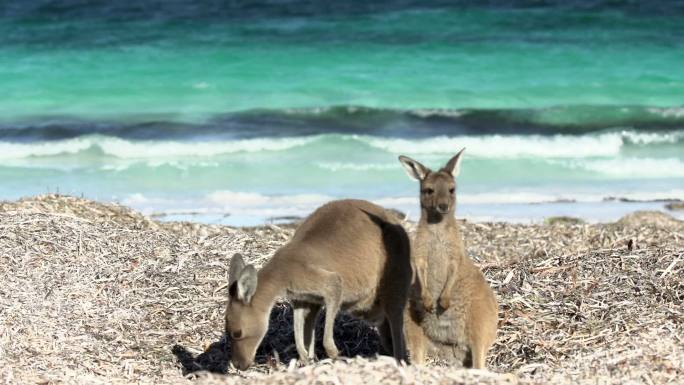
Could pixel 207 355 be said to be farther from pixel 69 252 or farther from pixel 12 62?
pixel 12 62

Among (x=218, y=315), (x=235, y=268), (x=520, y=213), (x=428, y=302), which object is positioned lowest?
(x=218, y=315)

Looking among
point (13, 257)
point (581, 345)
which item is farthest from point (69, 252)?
point (581, 345)

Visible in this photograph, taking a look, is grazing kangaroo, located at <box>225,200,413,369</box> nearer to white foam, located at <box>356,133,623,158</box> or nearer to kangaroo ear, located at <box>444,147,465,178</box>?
kangaroo ear, located at <box>444,147,465,178</box>

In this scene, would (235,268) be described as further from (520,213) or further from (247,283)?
(520,213)

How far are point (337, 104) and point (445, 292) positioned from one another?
1413cm

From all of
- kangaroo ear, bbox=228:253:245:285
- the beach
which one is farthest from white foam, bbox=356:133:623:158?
kangaroo ear, bbox=228:253:245:285

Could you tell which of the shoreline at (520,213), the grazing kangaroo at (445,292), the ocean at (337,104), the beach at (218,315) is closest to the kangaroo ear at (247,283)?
the beach at (218,315)

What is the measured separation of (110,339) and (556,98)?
15.0 meters

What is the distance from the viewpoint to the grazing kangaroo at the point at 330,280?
6.32 meters

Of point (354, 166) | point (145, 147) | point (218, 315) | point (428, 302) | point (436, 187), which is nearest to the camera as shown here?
point (436, 187)

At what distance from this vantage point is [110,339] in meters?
7.28

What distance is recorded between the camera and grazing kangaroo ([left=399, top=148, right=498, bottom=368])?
21.7 feet

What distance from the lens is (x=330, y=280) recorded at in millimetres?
6406

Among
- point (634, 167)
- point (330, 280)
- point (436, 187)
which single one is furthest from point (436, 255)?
point (634, 167)
